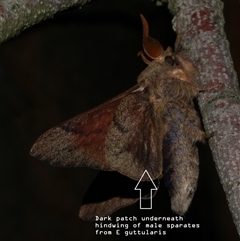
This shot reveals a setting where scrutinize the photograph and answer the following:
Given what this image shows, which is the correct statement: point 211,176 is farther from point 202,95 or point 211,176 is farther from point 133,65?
point 202,95

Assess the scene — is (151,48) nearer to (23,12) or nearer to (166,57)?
(166,57)

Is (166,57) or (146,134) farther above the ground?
(166,57)

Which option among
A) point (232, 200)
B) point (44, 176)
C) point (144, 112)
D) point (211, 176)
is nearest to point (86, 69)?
point (44, 176)

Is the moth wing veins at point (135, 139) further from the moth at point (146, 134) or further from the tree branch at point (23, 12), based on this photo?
the tree branch at point (23, 12)

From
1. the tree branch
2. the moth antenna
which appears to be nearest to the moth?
the moth antenna

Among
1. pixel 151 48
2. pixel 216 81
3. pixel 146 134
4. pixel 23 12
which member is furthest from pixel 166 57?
pixel 23 12
